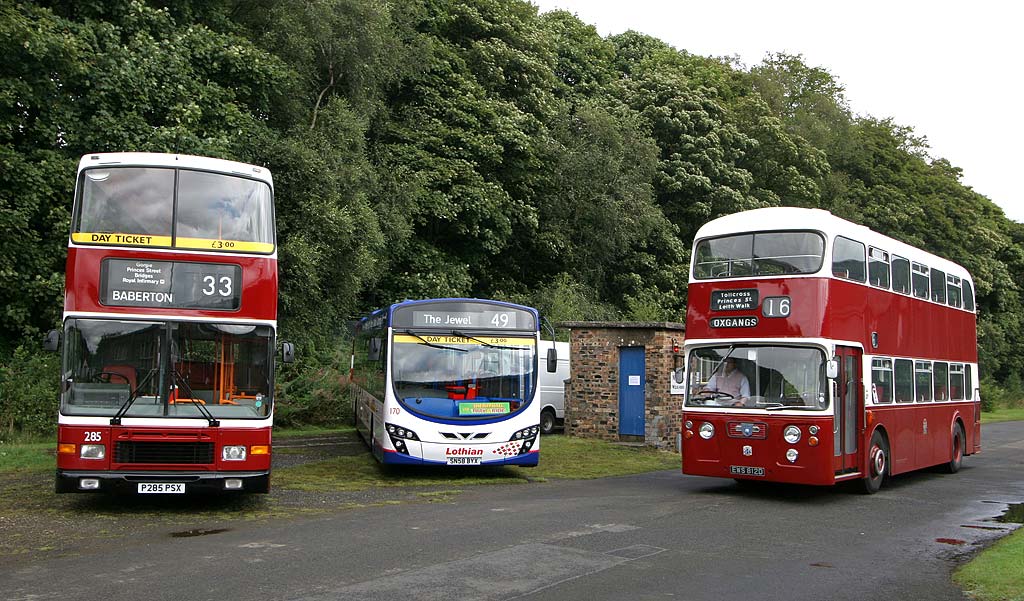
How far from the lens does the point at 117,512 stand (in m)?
11.7

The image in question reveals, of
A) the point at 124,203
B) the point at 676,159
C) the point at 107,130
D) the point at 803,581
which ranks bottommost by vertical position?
the point at 803,581

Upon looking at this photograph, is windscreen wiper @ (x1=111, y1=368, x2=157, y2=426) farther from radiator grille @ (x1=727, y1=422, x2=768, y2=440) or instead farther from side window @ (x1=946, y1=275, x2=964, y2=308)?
side window @ (x1=946, y1=275, x2=964, y2=308)

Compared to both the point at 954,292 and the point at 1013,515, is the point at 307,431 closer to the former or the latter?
the point at 954,292

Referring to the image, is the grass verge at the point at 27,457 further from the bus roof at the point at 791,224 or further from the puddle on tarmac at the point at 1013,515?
the puddle on tarmac at the point at 1013,515

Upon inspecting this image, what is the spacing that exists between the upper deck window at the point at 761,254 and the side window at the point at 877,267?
5.99ft

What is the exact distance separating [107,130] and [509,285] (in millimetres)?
18158

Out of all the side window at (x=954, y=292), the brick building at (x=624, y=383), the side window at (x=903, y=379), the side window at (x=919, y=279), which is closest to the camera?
the side window at (x=903, y=379)

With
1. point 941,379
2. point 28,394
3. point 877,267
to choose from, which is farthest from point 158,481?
point 941,379

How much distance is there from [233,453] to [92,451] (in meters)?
1.62

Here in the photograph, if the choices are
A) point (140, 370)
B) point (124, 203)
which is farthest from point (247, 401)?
point (124, 203)

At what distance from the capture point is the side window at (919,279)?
56.4 feet

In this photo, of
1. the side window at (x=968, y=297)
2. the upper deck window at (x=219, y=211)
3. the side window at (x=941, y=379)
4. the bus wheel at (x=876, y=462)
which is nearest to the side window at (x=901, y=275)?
the side window at (x=941, y=379)

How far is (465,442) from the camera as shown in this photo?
1530cm

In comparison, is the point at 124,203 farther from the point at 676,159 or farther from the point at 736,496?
the point at 676,159
